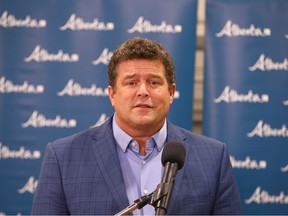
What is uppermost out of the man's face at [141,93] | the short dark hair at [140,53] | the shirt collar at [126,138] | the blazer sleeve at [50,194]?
the short dark hair at [140,53]

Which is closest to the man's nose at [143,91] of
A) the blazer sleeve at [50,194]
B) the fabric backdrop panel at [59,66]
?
the blazer sleeve at [50,194]

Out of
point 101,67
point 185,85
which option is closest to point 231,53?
point 185,85

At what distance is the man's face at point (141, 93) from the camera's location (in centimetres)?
220

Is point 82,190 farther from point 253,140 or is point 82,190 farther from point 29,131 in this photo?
point 253,140

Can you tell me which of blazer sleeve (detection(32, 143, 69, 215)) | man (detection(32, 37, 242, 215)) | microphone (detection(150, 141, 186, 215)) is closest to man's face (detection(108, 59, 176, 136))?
man (detection(32, 37, 242, 215))

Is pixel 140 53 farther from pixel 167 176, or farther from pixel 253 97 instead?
pixel 253 97

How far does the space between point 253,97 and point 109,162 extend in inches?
66.3

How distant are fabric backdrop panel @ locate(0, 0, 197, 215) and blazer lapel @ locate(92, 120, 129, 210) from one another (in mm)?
1201

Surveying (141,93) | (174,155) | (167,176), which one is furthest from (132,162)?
(167,176)

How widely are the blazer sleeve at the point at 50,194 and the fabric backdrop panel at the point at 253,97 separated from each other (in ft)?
5.36

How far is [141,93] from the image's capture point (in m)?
2.17

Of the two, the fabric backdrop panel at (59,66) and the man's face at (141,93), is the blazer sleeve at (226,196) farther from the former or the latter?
the fabric backdrop panel at (59,66)

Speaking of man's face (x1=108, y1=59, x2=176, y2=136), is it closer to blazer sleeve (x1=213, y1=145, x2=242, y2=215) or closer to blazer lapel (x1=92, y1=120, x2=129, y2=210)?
blazer lapel (x1=92, y1=120, x2=129, y2=210)

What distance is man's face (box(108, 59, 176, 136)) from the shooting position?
7.20ft
